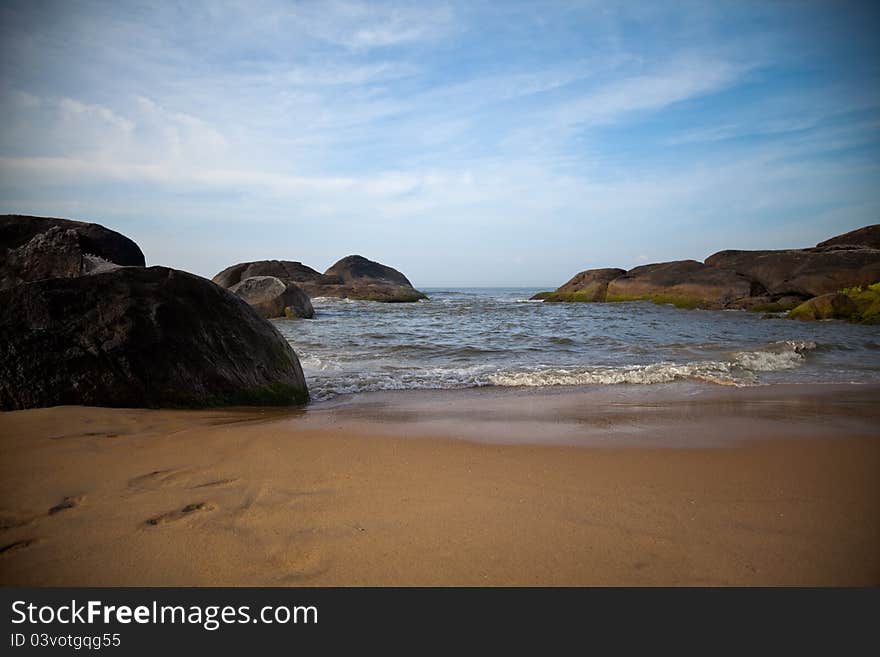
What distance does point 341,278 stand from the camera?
171 ft

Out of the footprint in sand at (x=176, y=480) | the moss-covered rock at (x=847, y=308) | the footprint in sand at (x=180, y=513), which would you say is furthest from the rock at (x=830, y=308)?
the footprint in sand at (x=180, y=513)

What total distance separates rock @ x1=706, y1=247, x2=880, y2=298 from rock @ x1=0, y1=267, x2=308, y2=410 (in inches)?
969

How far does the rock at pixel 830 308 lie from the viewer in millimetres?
15812

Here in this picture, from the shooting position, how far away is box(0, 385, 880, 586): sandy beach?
5.94 ft

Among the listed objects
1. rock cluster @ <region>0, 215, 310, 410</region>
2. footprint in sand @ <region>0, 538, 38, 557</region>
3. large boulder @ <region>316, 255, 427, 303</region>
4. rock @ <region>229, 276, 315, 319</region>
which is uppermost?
large boulder @ <region>316, 255, 427, 303</region>

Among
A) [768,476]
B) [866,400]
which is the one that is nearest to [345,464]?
[768,476]

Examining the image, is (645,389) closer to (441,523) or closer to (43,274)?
(441,523)

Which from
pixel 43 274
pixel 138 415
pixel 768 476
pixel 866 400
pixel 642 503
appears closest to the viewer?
pixel 642 503

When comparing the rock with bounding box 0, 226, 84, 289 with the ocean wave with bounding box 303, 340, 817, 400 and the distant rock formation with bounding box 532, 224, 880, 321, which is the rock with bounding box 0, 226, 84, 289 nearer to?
the ocean wave with bounding box 303, 340, 817, 400

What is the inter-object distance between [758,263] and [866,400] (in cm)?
2386

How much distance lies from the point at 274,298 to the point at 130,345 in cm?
1644

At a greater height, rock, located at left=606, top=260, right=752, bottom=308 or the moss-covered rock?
rock, located at left=606, top=260, right=752, bottom=308

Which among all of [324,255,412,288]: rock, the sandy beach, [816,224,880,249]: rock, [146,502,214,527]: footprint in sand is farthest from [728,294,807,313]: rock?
[324,255,412,288]: rock

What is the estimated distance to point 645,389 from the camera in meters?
6.14
